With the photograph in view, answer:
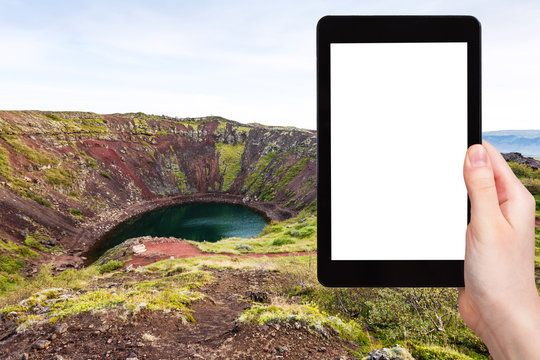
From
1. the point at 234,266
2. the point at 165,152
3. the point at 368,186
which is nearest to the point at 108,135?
the point at 165,152

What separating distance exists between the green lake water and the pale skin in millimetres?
34923

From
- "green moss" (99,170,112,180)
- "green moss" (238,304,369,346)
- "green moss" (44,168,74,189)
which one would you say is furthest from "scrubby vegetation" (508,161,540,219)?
"green moss" (99,170,112,180)

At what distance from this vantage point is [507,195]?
5.80 ft

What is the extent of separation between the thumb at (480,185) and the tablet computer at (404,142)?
3.4 inches

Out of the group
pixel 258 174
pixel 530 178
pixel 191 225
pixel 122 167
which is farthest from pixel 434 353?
pixel 122 167

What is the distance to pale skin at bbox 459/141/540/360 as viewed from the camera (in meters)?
1.48

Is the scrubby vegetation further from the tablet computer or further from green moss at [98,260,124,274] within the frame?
green moss at [98,260,124,274]

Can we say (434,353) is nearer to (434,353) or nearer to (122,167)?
(434,353)

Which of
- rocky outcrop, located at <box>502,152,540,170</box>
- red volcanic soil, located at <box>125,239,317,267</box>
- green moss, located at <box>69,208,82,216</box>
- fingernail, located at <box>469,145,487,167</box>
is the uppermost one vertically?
rocky outcrop, located at <box>502,152,540,170</box>

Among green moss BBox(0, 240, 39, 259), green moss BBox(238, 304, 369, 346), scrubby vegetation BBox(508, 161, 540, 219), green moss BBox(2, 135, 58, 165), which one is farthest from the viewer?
green moss BBox(2, 135, 58, 165)

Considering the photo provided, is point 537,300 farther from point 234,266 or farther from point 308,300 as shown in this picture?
point 234,266

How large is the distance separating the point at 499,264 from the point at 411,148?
832 millimetres

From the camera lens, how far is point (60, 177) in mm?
42844

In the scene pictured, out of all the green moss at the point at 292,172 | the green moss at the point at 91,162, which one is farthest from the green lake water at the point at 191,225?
the green moss at the point at 91,162
